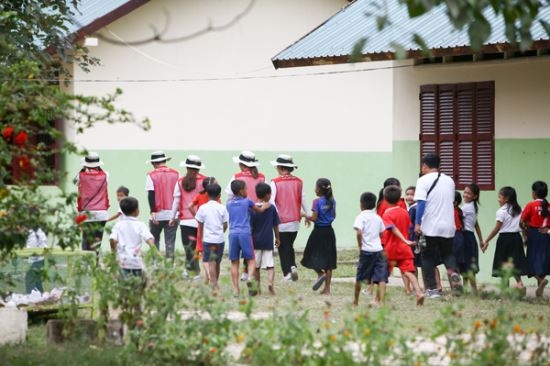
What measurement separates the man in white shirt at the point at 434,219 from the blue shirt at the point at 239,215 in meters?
2.01

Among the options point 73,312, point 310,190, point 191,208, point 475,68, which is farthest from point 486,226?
point 73,312

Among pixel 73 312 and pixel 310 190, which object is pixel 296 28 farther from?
pixel 73 312

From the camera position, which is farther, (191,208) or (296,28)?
(296,28)

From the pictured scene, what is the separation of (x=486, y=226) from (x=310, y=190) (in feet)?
23.1

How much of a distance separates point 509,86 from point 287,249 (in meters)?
3.70

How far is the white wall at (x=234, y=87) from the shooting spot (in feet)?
78.1

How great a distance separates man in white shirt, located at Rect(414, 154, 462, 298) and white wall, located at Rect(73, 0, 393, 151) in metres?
8.58

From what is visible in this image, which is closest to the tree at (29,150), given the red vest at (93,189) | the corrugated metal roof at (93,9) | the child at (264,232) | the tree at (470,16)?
the tree at (470,16)

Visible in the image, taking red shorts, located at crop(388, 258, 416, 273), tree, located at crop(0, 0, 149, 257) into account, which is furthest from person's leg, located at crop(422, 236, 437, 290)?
tree, located at crop(0, 0, 149, 257)

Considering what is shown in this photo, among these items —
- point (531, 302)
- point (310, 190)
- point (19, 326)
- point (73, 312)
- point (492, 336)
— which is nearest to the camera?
point (492, 336)

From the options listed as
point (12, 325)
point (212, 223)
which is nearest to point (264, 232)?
point (212, 223)

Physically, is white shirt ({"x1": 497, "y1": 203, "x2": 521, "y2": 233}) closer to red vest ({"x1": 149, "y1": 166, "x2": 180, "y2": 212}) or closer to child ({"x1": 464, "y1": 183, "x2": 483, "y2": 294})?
child ({"x1": 464, "y1": 183, "x2": 483, "y2": 294})

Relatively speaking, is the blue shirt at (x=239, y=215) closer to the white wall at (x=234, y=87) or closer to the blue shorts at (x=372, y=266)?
the blue shorts at (x=372, y=266)

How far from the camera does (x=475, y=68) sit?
17406 millimetres
